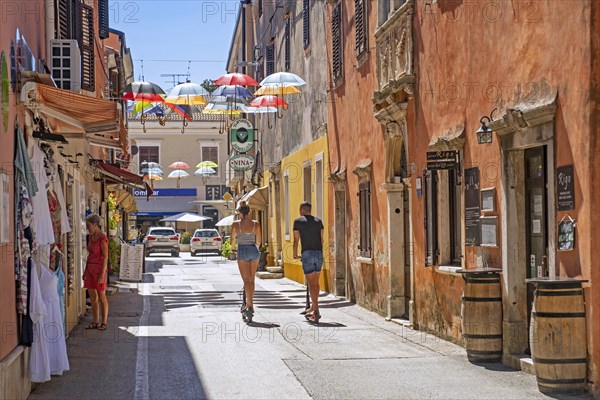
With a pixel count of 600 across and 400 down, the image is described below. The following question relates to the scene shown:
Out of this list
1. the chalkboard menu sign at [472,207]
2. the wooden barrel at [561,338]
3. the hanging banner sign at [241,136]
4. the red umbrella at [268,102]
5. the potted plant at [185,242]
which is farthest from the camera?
the potted plant at [185,242]

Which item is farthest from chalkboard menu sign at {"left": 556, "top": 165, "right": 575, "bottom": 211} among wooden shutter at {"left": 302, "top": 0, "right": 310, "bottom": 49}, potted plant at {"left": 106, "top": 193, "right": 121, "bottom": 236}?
potted plant at {"left": 106, "top": 193, "right": 121, "bottom": 236}

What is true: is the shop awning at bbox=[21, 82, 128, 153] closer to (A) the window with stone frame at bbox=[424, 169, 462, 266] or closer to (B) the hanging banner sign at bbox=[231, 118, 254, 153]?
(A) the window with stone frame at bbox=[424, 169, 462, 266]

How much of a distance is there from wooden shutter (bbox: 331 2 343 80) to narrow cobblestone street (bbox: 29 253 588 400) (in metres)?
Answer: 5.63

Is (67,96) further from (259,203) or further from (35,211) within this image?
(259,203)

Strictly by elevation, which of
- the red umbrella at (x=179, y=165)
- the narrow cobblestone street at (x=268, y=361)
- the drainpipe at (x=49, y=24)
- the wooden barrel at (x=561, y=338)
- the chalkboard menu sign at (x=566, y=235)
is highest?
the red umbrella at (x=179, y=165)

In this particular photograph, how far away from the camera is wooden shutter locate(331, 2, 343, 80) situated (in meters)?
20.6

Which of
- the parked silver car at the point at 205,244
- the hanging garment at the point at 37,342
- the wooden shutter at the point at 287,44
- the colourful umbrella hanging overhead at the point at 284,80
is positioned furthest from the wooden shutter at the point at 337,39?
the parked silver car at the point at 205,244

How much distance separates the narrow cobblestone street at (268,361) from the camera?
918cm

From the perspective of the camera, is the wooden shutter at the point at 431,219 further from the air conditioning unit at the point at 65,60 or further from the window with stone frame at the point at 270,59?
the window with stone frame at the point at 270,59

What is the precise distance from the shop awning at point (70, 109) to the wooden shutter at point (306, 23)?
1339 centimetres

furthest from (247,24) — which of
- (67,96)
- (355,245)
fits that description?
(67,96)

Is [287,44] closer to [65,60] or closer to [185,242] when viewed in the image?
[65,60]

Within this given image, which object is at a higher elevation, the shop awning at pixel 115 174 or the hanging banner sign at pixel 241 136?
the hanging banner sign at pixel 241 136

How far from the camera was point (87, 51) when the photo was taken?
15586mm
